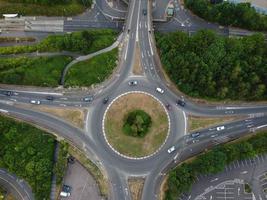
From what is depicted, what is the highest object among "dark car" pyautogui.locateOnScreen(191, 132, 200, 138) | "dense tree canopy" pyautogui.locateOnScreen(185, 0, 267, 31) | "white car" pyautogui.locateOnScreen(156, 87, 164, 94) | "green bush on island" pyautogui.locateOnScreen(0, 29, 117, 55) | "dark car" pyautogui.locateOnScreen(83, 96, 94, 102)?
"dense tree canopy" pyautogui.locateOnScreen(185, 0, 267, 31)

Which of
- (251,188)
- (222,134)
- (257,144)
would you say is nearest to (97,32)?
(222,134)

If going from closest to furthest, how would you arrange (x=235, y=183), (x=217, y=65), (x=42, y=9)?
(x=217, y=65) < (x=235, y=183) < (x=42, y=9)

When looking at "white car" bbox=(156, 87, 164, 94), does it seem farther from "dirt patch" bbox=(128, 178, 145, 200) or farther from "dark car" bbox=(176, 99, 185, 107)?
"dirt patch" bbox=(128, 178, 145, 200)

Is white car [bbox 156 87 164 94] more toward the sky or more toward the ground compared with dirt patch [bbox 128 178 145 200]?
more toward the sky

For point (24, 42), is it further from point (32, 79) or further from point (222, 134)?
point (222, 134)

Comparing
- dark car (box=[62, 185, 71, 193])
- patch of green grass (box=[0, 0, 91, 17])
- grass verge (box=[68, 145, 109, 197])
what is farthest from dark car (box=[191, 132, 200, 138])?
patch of green grass (box=[0, 0, 91, 17])

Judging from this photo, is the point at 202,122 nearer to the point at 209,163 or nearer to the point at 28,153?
the point at 209,163

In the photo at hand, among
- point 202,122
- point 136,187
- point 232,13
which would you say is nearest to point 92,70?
point 202,122
